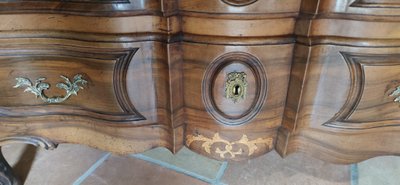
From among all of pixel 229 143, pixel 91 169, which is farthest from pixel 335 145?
pixel 91 169

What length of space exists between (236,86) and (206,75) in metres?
0.06

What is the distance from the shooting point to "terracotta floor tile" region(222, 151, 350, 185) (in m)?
0.87

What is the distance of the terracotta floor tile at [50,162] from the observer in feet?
2.91

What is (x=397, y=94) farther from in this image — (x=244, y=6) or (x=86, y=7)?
(x=86, y=7)

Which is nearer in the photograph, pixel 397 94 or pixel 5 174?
pixel 397 94

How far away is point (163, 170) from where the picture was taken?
925 millimetres

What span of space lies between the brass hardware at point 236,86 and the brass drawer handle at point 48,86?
0.92ft

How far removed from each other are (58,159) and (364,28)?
962 millimetres

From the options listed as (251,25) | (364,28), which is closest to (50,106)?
(251,25)

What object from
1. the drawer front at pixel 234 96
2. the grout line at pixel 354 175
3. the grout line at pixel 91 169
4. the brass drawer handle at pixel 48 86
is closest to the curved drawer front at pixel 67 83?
the brass drawer handle at pixel 48 86

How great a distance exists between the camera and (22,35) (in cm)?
52

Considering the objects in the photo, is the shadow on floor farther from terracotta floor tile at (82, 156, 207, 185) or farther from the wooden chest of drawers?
the wooden chest of drawers

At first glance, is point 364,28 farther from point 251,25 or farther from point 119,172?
point 119,172

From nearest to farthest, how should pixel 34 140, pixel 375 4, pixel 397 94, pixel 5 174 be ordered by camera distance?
pixel 375 4 < pixel 397 94 < pixel 34 140 < pixel 5 174
